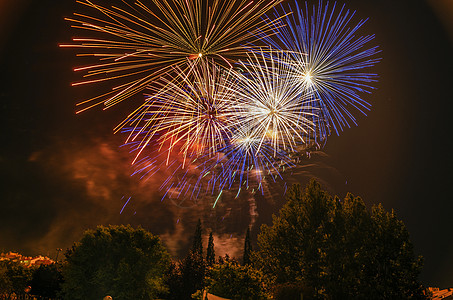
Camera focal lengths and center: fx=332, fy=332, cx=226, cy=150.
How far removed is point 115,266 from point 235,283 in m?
23.1

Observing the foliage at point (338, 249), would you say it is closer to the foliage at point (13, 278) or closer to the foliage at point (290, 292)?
the foliage at point (290, 292)

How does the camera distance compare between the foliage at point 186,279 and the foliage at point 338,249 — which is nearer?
the foliage at point 338,249

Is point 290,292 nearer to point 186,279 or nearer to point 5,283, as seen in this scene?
point 186,279

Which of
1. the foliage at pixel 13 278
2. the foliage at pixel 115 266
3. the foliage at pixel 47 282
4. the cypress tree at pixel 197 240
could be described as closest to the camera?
the foliage at pixel 115 266

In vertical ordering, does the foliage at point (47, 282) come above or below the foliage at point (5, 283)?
below

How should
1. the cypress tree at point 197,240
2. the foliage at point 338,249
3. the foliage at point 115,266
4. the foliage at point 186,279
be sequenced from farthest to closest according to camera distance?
the cypress tree at point 197,240
the foliage at point 186,279
the foliage at point 115,266
the foliage at point 338,249

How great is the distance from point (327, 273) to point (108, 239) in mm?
30862

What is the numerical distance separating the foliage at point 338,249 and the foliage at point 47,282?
32.5m

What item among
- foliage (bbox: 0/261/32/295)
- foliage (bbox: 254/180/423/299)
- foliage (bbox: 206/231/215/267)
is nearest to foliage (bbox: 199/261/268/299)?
foliage (bbox: 254/180/423/299)

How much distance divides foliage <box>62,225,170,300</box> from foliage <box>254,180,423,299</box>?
50.5 ft

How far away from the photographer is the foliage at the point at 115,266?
1774 inches

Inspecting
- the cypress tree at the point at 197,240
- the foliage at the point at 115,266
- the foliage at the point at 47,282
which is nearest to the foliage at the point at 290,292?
the foliage at the point at 115,266

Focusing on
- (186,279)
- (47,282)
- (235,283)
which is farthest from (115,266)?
(235,283)

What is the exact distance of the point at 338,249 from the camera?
43594 mm
